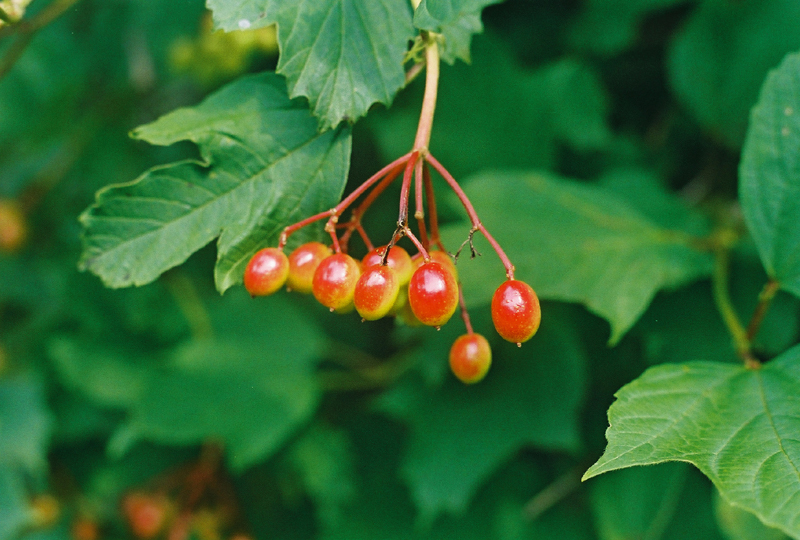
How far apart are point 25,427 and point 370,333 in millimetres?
1443

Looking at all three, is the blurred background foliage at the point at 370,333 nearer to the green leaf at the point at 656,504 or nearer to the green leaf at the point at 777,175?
the green leaf at the point at 656,504

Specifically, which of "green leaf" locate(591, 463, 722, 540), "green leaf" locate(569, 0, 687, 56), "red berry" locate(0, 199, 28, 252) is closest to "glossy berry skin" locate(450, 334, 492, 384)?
"green leaf" locate(591, 463, 722, 540)

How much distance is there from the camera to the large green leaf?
1.12 m

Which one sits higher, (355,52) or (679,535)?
(355,52)

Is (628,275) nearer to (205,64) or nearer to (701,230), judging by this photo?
(701,230)

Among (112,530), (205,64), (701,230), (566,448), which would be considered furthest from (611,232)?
(112,530)

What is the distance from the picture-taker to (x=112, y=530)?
2682 millimetres

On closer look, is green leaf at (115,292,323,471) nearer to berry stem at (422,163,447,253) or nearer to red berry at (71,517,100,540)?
red berry at (71,517,100,540)

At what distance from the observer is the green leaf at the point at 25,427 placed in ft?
7.91

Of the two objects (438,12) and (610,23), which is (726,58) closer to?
(610,23)

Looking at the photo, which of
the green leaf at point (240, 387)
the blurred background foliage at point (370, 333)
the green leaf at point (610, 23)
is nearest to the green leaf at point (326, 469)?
the blurred background foliage at point (370, 333)

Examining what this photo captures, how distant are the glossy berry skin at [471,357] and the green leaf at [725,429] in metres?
0.26

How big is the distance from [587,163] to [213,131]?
5.12 ft

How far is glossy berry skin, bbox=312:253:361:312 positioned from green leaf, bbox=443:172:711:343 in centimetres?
50
